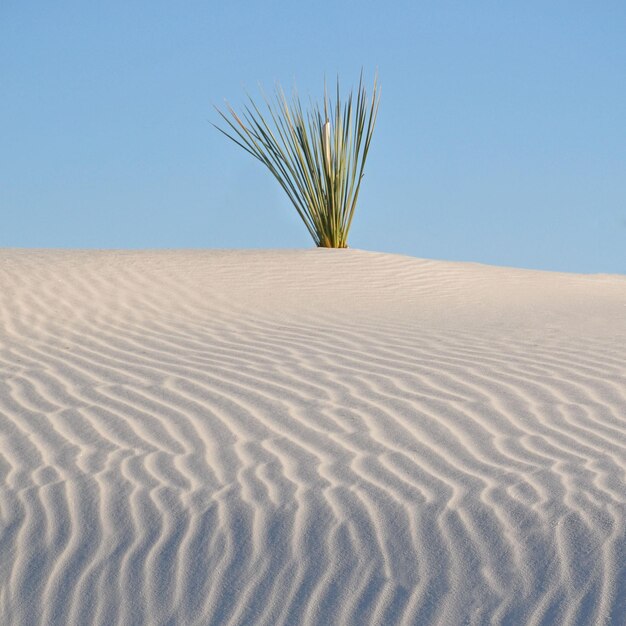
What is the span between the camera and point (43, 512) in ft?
12.0

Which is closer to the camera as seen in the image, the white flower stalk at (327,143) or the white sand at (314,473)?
the white sand at (314,473)

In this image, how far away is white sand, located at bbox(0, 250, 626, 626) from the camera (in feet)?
9.98

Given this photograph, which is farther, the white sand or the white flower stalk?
the white flower stalk

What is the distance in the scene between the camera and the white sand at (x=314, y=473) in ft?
9.98

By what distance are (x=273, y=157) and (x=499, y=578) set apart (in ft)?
33.8

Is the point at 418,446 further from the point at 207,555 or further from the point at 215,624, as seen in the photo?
the point at 215,624

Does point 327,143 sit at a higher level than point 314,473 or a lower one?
higher

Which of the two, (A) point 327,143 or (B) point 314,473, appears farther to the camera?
(A) point 327,143

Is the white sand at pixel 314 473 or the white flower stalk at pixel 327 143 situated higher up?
the white flower stalk at pixel 327 143

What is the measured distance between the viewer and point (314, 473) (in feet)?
13.0

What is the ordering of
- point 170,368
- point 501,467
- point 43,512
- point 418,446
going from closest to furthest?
point 43,512
point 501,467
point 418,446
point 170,368

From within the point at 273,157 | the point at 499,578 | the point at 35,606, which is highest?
the point at 273,157

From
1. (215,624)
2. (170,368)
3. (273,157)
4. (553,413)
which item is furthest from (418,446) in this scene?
(273,157)

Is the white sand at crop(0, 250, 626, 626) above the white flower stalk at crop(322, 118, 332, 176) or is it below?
below
